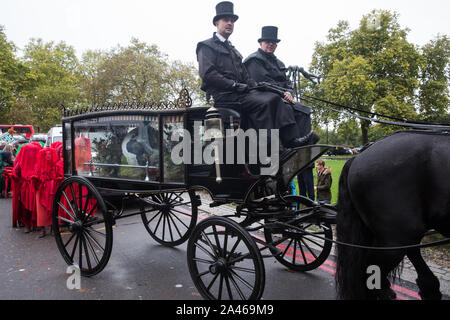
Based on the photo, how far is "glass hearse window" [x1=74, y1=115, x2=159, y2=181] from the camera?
12.1ft

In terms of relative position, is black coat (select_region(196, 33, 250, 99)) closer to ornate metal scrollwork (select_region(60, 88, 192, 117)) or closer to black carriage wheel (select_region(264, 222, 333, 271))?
ornate metal scrollwork (select_region(60, 88, 192, 117))

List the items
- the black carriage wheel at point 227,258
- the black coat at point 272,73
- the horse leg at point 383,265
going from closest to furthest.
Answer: the horse leg at point 383,265 → the black carriage wheel at point 227,258 → the black coat at point 272,73

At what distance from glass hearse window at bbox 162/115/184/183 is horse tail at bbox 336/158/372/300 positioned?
68.1 inches

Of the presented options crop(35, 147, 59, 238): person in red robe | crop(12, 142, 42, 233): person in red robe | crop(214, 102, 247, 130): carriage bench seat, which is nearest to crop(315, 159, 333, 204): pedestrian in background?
crop(214, 102, 247, 130): carriage bench seat

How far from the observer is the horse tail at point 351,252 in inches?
96.8

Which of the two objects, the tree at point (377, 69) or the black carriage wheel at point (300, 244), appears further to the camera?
the tree at point (377, 69)

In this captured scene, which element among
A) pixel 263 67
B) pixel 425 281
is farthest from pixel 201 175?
pixel 425 281

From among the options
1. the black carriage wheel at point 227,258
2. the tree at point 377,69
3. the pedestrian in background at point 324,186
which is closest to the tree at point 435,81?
the tree at point 377,69

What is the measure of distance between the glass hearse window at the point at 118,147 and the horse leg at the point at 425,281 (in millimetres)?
2653

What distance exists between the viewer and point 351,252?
2469 mm

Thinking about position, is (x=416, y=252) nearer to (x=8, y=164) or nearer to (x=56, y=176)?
(x=56, y=176)

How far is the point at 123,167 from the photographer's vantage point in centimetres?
395

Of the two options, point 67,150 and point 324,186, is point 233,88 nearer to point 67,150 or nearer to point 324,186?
point 67,150

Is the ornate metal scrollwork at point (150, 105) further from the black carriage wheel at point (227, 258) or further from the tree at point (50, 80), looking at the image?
the tree at point (50, 80)
